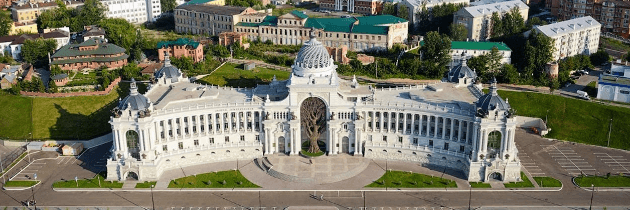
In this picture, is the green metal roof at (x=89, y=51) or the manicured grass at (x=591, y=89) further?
the green metal roof at (x=89, y=51)

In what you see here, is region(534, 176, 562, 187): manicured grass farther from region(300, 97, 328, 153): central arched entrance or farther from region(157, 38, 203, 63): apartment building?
region(157, 38, 203, 63): apartment building

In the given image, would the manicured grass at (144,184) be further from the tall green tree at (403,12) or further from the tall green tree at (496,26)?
the tall green tree at (403,12)

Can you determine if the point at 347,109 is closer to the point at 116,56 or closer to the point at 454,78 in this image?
the point at 454,78

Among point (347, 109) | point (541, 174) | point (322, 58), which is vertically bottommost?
point (541, 174)

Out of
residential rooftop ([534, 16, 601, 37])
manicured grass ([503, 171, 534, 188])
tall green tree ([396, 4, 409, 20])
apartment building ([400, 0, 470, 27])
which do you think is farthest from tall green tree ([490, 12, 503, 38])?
manicured grass ([503, 171, 534, 188])

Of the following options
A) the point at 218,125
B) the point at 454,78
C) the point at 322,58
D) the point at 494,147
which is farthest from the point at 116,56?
the point at 494,147

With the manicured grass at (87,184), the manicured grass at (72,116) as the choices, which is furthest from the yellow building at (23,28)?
the manicured grass at (87,184)

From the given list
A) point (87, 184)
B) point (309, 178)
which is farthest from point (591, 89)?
point (87, 184)
